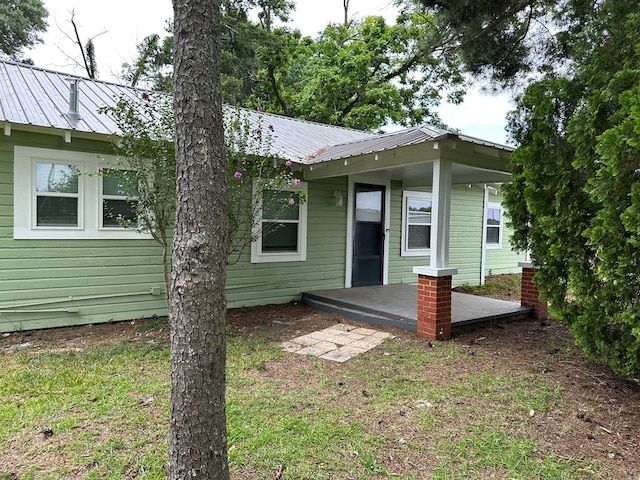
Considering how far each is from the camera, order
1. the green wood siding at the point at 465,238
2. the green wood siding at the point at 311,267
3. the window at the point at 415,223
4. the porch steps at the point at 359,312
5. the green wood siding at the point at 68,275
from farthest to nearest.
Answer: the green wood siding at the point at 465,238, the window at the point at 415,223, the green wood siding at the point at 311,267, the porch steps at the point at 359,312, the green wood siding at the point at 68,275

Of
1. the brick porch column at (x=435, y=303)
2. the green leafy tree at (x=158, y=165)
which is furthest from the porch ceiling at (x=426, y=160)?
the brick porch column at (x=435, y=303)

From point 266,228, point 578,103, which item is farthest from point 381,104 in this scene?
point 578,103

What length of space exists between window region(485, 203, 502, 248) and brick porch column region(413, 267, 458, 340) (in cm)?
640

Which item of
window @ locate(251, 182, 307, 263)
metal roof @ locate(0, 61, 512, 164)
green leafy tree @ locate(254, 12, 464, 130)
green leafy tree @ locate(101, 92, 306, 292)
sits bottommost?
window @ locate(251, 182, 307, 263)

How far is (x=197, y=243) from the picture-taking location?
64.5 inches

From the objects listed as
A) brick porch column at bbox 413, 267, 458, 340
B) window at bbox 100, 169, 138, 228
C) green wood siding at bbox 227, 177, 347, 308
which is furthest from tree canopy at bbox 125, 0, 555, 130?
brick porch column at bbox 413, 267, 458, 340

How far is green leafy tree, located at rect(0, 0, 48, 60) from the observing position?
16.3 metres

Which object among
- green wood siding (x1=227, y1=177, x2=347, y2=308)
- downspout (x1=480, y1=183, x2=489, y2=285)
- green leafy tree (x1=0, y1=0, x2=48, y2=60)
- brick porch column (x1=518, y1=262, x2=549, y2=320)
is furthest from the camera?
green leafy tree (x1=0, y1=0, x2=48, y2=60)

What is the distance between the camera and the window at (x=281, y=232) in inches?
267

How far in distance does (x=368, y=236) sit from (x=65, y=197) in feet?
17.0

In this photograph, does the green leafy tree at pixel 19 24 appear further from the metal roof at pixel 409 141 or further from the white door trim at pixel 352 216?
the metal roof at pixel 409 141

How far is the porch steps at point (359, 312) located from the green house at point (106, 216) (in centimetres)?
45

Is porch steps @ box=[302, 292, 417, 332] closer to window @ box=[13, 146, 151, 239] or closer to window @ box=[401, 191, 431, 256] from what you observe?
window @ box=[401, 191, 431, 256]

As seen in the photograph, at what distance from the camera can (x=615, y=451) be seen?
2582 mm
